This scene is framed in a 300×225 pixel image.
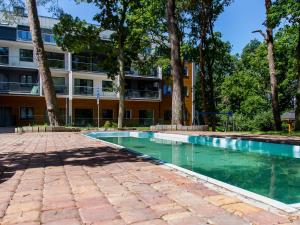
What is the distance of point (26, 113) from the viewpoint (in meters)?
28.6

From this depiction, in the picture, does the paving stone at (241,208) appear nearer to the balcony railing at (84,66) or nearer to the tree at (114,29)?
the tree at (114,29)

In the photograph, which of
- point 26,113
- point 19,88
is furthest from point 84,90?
point 19,88

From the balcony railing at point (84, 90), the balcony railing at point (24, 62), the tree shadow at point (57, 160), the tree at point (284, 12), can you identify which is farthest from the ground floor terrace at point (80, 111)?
the tree shadow at point (57, 160)

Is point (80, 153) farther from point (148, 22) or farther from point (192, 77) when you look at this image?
point (192, 77)

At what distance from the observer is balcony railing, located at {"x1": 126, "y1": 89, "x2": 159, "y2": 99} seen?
31844 millimetres

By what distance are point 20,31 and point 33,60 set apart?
262cm

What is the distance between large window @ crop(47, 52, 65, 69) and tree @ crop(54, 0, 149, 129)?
332 inches

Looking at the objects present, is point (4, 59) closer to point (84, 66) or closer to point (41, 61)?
point (84, 66)

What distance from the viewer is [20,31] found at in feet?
91.4

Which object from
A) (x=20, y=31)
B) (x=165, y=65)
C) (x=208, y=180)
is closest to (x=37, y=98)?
(x=20, y=31)

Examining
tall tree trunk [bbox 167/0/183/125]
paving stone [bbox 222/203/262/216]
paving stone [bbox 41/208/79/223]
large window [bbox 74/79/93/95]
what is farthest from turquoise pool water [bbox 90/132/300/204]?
large window [bbox 74/79/93/95]

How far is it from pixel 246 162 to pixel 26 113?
2488 centimetres

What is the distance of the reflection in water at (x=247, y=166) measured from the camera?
4.80 metres

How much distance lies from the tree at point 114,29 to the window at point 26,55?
8.77 meters
